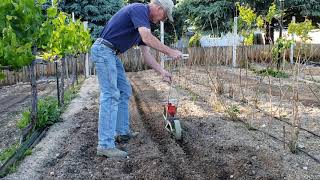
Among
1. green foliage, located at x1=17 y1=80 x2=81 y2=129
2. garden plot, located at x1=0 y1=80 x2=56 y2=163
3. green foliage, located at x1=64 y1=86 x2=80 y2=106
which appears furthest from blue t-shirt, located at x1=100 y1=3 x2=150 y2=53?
green foliage, located at x1=64 y1=86 x2=80 y2=106

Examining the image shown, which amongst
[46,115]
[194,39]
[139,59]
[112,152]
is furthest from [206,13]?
[112,152]

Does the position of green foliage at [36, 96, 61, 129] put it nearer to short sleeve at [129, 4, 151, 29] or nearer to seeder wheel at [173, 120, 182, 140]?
seeder wheel at [173, 120, 182, 140]

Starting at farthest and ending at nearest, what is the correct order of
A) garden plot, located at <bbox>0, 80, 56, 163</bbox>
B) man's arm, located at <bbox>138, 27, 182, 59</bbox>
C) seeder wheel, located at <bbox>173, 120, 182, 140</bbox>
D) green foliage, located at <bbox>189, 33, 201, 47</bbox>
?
green foliage, located at <bbox>189, 33, 201, 47</bbox>, garden plot, located at <bbox>0, 80, 56, 163</bbox>, seeder wheel, located at <bbox>173, 120, 182, 140</bbox>, man's arm, located at <bbox>138, 27, 182, 59</bbox>

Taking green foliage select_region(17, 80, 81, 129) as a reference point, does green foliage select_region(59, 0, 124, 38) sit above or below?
above

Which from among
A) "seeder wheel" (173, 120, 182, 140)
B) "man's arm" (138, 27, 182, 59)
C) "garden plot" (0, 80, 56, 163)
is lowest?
"garden plot" (0, 80, 56, 163)

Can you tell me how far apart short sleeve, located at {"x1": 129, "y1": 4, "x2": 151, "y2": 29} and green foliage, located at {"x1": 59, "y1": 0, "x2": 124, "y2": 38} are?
13.9m

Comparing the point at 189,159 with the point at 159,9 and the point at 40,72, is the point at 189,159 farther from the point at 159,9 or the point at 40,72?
the point at 40,72

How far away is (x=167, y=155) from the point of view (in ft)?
12.2

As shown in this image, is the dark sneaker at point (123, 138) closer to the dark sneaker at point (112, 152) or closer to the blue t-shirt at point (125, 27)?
the dark sneaker at point (112, 152)

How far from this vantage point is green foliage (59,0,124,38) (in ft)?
57.2

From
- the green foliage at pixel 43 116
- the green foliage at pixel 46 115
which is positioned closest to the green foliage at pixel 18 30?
the green foliage at pixel 43 116

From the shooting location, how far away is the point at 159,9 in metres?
3.62

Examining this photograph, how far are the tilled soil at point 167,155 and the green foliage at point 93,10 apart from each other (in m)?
12.8

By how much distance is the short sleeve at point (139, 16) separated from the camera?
3502 mm
